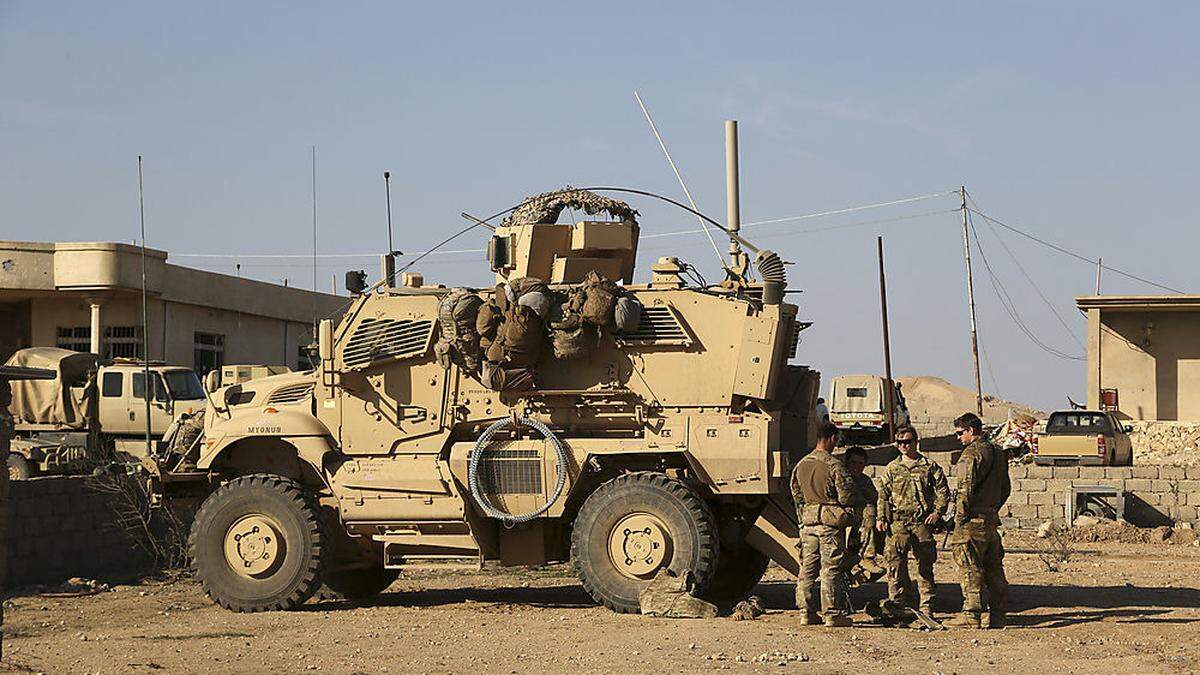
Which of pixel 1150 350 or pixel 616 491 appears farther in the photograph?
pixel 1150 350

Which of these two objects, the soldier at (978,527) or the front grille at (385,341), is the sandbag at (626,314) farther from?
the soldier at (978,527)

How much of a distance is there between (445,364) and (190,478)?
2.72m

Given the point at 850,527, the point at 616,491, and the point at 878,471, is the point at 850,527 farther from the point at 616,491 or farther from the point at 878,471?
the point at 878,471

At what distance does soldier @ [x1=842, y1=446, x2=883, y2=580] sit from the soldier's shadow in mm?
1106

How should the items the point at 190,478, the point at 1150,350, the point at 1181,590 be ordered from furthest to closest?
the point at 1150,350 < the point at 1181,590 < the point at 190,478

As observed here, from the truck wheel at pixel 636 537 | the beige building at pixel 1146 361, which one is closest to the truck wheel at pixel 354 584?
the truck wheel at pixel 636 537

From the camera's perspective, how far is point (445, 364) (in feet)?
46.4

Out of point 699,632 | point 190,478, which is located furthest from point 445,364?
point 699,632

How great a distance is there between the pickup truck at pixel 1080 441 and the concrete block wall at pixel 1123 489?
577cm

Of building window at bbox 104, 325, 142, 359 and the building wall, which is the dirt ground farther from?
the building wall

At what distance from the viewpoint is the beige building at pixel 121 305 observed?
108 feet

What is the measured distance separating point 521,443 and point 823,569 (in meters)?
2.99

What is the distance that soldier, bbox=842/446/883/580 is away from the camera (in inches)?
502

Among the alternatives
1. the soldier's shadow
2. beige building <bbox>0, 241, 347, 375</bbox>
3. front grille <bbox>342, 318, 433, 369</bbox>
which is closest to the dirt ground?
the soldier's shadow
